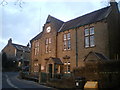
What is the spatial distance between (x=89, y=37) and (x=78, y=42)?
2.39 metres

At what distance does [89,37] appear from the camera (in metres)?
26.1

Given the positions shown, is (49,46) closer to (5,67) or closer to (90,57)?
(90,57)

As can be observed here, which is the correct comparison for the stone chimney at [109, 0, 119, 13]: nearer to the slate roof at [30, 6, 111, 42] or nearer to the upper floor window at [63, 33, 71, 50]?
the slate roof at [30, 6, 111, 42]

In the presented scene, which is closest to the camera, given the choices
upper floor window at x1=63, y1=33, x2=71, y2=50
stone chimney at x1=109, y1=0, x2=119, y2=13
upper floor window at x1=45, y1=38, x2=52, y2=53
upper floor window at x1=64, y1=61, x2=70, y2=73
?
stone chimney at x1=109, y1=0, x2=119, y2=13

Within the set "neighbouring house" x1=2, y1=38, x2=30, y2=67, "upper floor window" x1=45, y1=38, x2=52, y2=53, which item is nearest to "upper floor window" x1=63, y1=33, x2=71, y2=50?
"upper floor window" x1=45, y1=38, x2=52, y2=53

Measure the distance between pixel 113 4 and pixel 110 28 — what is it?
183 inches

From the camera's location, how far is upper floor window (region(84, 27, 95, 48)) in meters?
25.6

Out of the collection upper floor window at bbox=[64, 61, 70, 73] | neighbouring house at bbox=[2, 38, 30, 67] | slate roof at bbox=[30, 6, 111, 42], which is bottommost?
upper floor window at bbox=[64, 61, 70, 73]

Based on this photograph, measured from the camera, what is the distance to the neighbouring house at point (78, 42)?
2377 centimetres

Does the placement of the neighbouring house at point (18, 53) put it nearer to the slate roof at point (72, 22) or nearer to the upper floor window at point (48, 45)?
the upper floor window at point (48, 45)

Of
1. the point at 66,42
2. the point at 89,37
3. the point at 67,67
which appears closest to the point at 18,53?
the point at 66,42

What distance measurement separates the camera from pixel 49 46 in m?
33.6

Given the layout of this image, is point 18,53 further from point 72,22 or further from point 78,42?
point 78,42

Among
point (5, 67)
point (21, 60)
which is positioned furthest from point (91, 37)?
point (21, 60)
